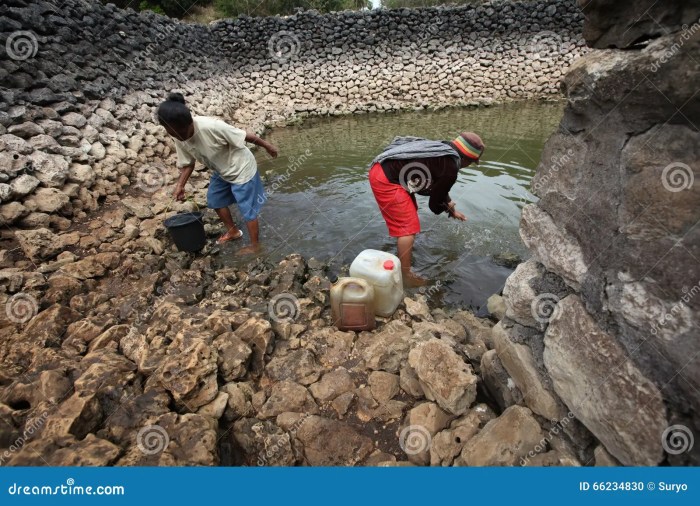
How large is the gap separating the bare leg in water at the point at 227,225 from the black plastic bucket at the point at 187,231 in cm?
29

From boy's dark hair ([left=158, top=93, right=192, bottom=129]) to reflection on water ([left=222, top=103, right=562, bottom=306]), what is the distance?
1596 millimetres

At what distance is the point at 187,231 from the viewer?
4184mm

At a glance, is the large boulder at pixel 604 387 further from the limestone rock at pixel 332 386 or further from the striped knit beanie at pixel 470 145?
the striped knit beanie at pixel 470 145

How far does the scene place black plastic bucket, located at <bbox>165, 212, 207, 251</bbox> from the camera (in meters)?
4.13

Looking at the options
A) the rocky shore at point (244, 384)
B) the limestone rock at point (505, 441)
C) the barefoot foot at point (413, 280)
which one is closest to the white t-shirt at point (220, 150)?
the rocky shore at point (244, 384)

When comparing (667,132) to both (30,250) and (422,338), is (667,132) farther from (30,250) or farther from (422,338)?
(30,250)

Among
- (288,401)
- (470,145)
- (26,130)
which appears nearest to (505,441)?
(288,401)

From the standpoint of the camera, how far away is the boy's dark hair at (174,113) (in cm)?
348

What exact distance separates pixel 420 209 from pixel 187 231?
10.1 feet

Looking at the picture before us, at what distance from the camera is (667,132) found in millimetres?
1293

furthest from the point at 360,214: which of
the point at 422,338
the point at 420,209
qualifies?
the point at 422,338

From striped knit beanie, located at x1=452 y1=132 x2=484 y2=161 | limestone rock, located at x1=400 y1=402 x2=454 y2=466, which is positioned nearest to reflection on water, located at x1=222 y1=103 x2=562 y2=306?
striped knit beanie, located at x1=452 y1=132 x2=484 y2=161

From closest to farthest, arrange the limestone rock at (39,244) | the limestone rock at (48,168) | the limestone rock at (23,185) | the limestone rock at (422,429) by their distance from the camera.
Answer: the limestone rock at (422,429)
the limestone rock at (39,244)
the limestone rock at (23,185)
the limestone rock at (48,168)

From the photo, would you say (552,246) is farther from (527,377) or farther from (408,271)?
(408,271)
